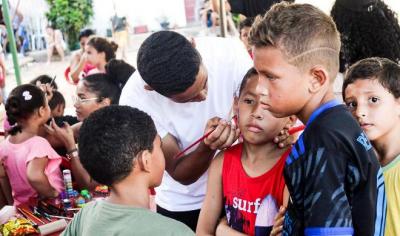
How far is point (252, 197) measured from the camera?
1510mm

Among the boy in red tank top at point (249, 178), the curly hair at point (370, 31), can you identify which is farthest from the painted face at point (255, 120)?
the curly hair at point (370, 31)

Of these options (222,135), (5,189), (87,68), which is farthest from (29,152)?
(87,68)

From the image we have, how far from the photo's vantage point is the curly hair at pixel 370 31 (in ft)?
8.09

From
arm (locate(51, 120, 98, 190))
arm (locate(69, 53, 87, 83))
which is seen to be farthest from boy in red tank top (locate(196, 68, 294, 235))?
arm (locate(69, 53, 87, 83))

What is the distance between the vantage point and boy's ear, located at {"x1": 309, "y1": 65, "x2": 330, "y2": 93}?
1.09 meters

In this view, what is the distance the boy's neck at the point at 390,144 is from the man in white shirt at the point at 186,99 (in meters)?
0.51

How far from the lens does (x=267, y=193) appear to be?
150 centimetres

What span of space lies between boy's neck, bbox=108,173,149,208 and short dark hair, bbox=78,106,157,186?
2 centimetres

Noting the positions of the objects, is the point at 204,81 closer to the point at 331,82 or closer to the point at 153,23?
the point at 331,82

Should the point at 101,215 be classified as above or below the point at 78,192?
above

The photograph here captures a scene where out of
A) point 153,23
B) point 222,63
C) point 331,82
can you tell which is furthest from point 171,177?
point 153,23

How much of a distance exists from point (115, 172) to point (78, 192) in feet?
4.69

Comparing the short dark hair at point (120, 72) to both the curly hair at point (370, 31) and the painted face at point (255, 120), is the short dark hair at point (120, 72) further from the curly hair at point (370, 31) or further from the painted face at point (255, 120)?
the painted face at point (255, 120)

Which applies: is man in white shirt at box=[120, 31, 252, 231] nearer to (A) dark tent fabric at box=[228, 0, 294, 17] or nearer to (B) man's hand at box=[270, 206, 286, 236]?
(B) man's hand at box=[270, 206, 286, 236]
